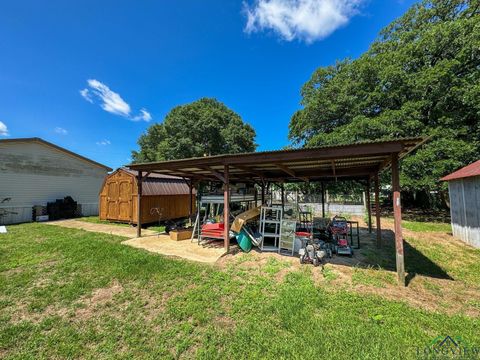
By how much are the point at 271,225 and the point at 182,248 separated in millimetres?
3076

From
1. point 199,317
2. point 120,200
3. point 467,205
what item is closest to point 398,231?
point 199,317

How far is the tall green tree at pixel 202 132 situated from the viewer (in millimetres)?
22344

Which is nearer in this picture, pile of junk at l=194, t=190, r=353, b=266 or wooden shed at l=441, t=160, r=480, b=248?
pile of junk at l=194, t=190, r=353, b=266

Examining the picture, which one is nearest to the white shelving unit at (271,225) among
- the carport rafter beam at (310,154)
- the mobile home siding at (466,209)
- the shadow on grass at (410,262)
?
the carport rafter beam at (310,154)

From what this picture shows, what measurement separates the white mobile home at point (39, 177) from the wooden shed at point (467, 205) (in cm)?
2048

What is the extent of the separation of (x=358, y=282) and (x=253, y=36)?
47.8 ft

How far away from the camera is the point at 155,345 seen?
2463mm

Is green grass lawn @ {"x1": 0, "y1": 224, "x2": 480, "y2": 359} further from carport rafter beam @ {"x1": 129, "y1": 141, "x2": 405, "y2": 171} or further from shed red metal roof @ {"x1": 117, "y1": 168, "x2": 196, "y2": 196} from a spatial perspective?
shed red metal roof @ {"x1": 117, "y1": 168, "x2": 196, "y2": 196}

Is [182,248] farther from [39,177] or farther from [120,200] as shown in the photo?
[39,177]

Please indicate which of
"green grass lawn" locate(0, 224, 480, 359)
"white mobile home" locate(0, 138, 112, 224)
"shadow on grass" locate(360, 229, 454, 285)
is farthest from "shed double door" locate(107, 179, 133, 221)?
"shadow on grass" locate(360, 229, 454, 285)

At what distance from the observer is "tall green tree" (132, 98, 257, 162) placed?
22344mm

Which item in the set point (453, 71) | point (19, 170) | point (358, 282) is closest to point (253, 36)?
point (453, 71)

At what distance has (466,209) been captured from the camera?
6.80 metres

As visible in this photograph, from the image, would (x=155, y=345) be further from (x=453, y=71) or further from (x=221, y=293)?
(x=453, y=71)
